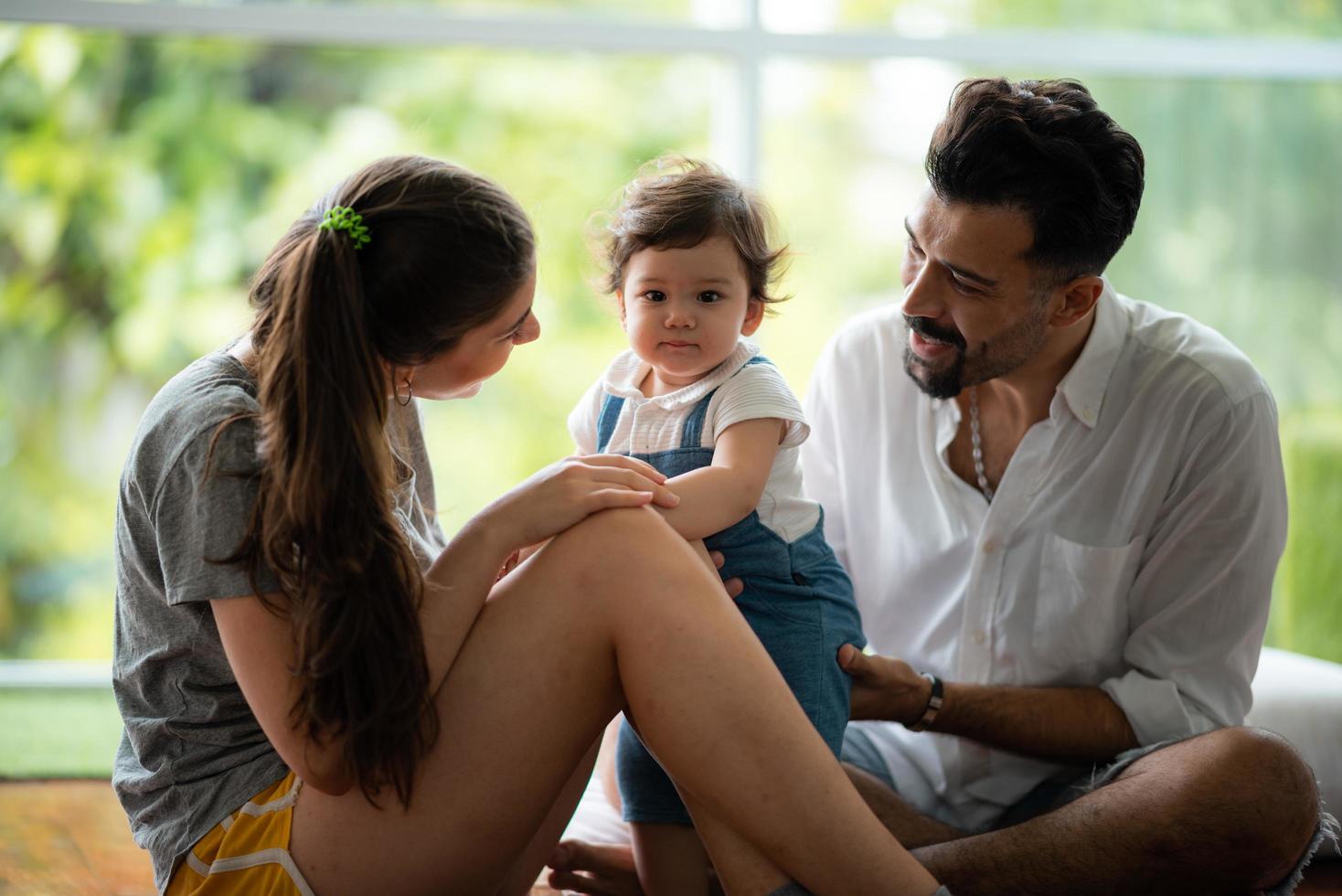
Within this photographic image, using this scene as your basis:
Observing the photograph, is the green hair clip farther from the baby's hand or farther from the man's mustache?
the man's mustache

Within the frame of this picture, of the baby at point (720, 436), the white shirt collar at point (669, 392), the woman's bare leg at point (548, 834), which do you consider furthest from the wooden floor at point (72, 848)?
the white shirt collar at point (669, 392)

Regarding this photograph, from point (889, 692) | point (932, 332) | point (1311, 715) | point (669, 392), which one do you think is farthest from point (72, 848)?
point (1311, 715)

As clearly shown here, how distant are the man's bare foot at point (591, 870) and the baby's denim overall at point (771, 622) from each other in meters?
0.17

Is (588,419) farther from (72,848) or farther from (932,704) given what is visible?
(72,848)

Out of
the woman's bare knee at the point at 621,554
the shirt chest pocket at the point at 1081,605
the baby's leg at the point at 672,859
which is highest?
the woman's bare knee at the point at 621,554

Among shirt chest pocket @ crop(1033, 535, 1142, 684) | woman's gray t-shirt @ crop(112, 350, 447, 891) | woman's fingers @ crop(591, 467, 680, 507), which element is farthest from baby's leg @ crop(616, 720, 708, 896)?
shirt chest pocket @ crop(1033, 535, 1142, 684)

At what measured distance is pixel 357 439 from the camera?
1.37m

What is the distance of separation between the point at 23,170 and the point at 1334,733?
3100 millimetres

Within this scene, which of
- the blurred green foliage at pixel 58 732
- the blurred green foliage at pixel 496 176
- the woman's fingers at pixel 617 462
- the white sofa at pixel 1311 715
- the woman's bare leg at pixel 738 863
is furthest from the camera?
the blurred green foliage at pixel 496 176

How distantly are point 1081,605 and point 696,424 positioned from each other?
2.15 feet

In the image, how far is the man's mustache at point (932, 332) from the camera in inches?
74.5

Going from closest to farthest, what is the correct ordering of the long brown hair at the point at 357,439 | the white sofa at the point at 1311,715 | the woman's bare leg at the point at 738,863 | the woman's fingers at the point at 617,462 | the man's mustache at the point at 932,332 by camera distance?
the long brown hair at the point at 357,439
the woman's bare leg at the point at 738,863
the woman's fingers at the point at 617,462
the man's mustache at the point at 932,332
the white sofa at the point at 1311,715

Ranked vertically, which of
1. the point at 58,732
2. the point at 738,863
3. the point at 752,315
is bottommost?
the point at 58,732

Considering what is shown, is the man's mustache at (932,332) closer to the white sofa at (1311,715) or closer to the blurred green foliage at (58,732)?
the white sofa at (1311,715)
